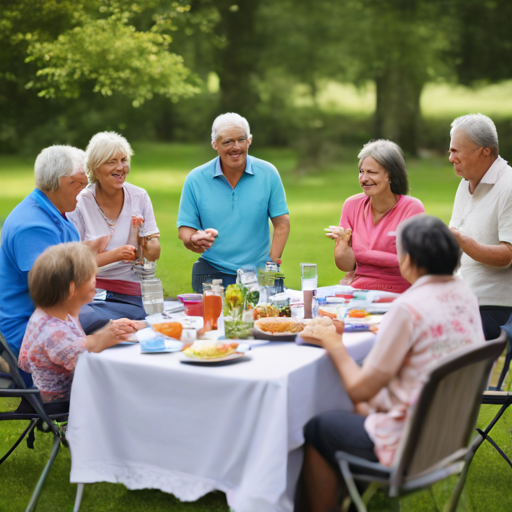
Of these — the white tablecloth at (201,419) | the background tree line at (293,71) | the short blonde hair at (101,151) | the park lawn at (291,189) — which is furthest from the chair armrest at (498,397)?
the background tree line at (293,71)

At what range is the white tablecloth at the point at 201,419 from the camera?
7.41 ft

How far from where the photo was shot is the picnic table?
2262 millimetres

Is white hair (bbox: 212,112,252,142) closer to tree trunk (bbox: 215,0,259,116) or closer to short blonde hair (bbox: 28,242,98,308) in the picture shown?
short blonde hair (bbox: 28,242,98,308)

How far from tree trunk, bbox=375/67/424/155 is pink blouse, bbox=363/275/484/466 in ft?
44.8

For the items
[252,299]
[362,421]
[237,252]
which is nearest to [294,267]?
[237,252]

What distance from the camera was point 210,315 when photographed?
2.89 metres

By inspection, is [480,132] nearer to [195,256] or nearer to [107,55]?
[195,256]

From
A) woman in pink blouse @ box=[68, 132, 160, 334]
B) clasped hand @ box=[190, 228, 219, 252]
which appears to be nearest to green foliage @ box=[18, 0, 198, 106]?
woman in pink blouse @ box=[68, 132, 160, 334]

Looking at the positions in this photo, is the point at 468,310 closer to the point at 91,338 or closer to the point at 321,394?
the point at 321,394

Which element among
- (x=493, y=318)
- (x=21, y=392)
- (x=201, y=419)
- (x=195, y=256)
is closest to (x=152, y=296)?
(x=21, y=392)

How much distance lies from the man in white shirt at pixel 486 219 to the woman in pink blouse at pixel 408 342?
1.28 metres

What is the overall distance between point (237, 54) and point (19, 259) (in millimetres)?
12911

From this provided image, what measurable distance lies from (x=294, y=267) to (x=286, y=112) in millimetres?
6426

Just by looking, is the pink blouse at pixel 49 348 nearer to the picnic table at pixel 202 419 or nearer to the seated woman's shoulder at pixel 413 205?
the picnic table at pixel 202 419
